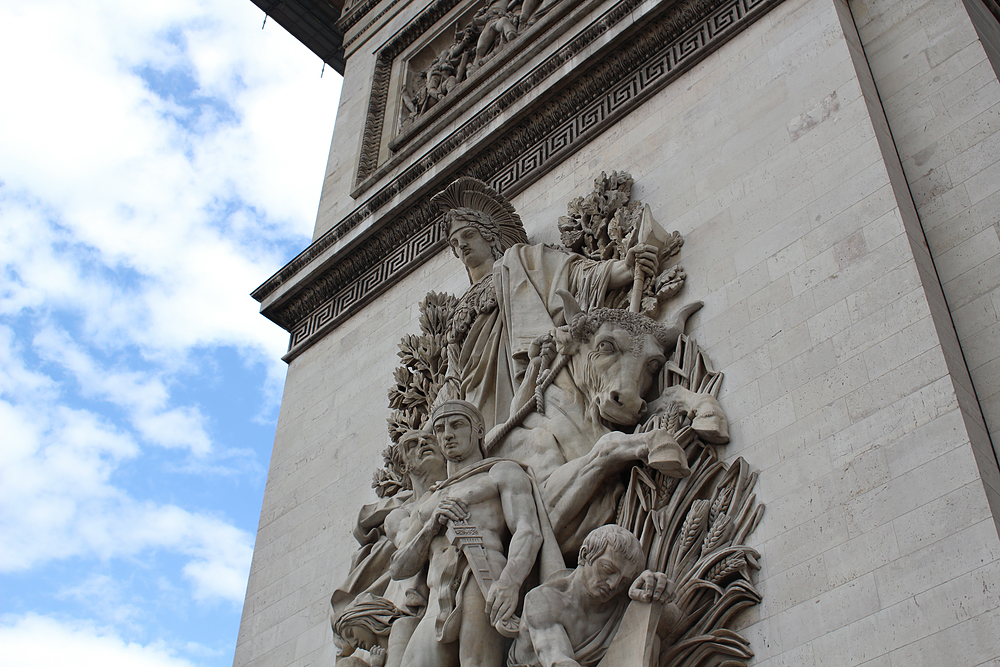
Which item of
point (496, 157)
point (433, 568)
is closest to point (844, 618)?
point (433, 568)

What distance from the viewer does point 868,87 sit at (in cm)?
650

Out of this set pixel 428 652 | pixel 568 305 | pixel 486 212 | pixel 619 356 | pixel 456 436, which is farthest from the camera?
pixel 486 212

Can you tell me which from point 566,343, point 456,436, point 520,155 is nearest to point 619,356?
point 566,343

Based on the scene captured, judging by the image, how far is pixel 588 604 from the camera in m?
4.97

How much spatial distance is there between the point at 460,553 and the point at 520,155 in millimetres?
4418

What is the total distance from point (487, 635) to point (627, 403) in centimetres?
144

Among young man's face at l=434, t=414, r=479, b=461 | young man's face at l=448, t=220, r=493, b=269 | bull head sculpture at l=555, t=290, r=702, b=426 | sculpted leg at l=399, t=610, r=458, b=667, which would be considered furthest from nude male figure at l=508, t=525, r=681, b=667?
young man's face at l=448, t=220, r=493, b=269

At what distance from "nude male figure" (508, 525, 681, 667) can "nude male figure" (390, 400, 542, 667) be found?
25cm

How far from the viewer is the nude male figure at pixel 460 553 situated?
5.27 meters

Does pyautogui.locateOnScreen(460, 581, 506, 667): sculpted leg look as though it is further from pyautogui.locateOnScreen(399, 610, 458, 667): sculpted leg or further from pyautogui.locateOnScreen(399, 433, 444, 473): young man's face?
pyautogui.locateOnScreen(399, 433, 444, 473): young man's face

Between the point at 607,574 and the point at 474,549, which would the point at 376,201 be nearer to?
the point at 474,549

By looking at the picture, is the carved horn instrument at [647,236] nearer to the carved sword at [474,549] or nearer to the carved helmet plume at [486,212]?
the carved helmet plume at [486,212]

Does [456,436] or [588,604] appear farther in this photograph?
[456,436]

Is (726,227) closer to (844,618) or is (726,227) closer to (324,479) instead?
(844,618)
